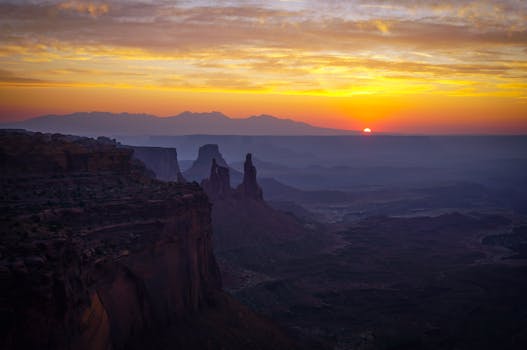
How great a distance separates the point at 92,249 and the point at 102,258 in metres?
1.49

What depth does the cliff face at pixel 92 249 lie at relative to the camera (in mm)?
18172

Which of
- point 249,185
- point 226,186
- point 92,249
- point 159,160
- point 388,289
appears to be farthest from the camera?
point 159,160

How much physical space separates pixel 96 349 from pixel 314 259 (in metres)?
71.4

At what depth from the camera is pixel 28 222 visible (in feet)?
78.0

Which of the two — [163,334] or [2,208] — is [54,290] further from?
[163,334]

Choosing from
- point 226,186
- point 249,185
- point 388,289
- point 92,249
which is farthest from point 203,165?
point 92,249

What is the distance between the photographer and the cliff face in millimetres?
18172

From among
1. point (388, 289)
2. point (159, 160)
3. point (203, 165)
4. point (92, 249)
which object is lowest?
point (388, 289)

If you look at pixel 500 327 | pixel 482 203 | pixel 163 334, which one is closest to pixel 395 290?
pixel 500 327

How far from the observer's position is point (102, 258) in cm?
2650

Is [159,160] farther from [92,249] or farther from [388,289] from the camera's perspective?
[92,249]

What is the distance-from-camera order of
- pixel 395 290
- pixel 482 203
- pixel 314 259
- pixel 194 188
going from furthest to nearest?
pixel 482 203
pixel 314 259
pixel 395 290
pixel 194 188

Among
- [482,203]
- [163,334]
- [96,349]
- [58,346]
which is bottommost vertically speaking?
[482,203]

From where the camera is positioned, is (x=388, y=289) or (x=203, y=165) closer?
(x=388, y=289)
